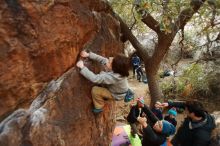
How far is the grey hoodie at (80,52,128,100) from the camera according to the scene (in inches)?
197

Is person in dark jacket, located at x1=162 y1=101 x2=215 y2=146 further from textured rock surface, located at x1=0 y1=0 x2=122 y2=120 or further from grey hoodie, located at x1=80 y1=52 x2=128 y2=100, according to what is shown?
textured rock surface, located at x1=0 y1=0 x2=122 y2=120

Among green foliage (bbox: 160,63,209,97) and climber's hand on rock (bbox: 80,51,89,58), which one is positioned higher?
climber's hand on rock (bbox: 80,51,89,58)

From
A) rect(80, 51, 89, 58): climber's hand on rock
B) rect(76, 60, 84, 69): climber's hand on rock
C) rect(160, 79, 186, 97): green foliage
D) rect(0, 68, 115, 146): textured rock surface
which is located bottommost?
rect(160, 79, 186, 97): green foliage

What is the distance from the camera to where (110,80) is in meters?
4.99

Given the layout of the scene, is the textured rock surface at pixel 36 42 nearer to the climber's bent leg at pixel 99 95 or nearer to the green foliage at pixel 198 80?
the climber's bent leg at pixel 99 95

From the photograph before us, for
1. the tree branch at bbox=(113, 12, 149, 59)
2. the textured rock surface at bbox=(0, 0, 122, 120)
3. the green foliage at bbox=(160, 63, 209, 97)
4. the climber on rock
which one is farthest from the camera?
the green foliage at bbox=(160, 63, 209, 97)

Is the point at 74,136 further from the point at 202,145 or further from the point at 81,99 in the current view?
the point at 202,145

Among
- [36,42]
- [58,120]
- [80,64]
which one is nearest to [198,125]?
[80,64]

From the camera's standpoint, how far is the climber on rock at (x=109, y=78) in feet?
16.1

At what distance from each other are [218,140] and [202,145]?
1.13 ft

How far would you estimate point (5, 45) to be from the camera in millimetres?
4062

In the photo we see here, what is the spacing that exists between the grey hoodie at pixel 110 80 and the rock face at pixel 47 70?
21cm

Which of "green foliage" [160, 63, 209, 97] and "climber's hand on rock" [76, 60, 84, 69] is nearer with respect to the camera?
"climber's hand on rock" [76, 60, 84, 69]

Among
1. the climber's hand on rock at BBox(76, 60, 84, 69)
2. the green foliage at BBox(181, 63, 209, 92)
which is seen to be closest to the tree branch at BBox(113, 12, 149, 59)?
the green foliage at BBox(181, 63, 209, 92)
